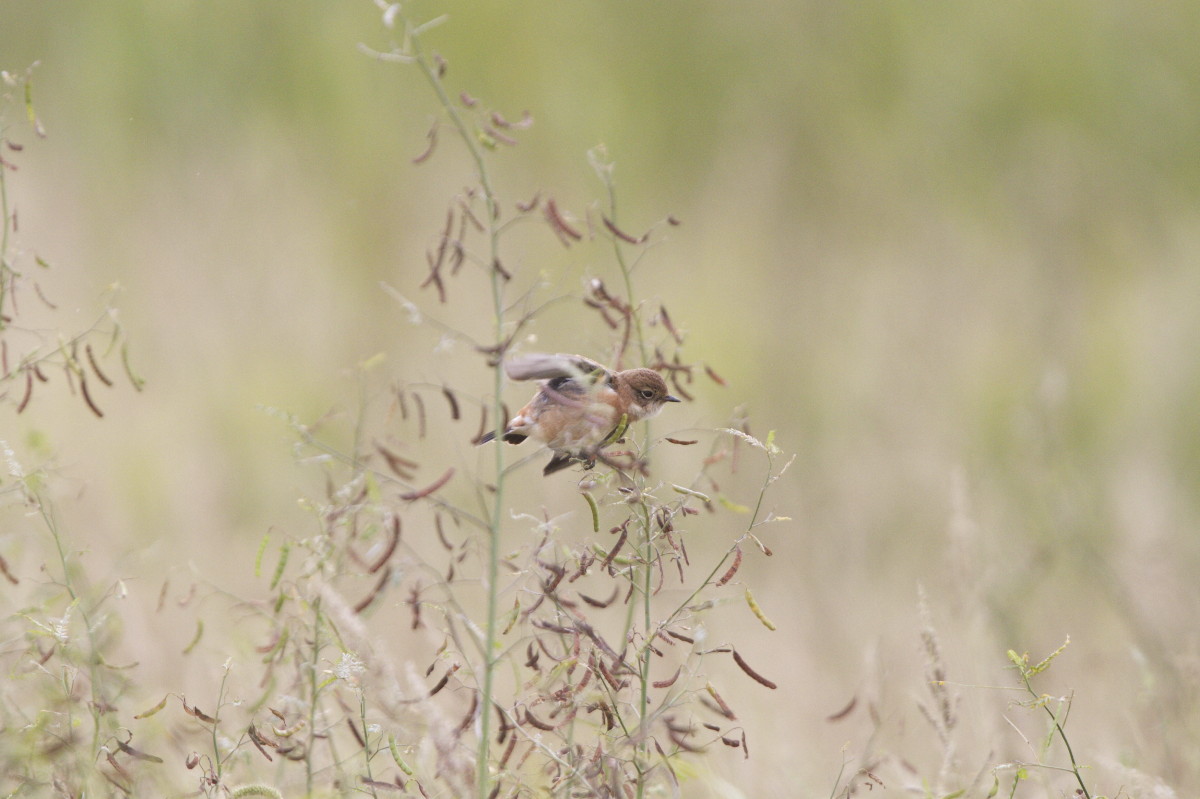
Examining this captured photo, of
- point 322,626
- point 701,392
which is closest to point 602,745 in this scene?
point 322,626

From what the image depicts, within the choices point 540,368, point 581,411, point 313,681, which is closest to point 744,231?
point 581,411

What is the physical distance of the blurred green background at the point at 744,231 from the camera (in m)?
6.25

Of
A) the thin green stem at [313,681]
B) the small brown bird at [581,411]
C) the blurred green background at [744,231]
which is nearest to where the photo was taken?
the thin green stem at [313,681]

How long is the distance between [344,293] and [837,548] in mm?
3297

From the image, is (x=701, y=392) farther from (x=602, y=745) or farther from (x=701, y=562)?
(x=602, y=745)

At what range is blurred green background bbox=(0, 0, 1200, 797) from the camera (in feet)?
20.5

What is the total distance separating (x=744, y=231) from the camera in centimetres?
751

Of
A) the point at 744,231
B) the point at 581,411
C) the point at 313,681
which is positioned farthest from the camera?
the point at 744,231

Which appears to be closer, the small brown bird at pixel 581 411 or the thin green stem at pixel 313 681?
the thin green stem at pixel 313 681

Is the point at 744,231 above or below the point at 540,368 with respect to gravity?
above

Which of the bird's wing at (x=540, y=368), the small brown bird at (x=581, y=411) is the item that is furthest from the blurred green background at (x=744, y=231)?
the bird's wing at (x=540, y=368)

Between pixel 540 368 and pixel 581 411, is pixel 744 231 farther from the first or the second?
pixel 540 368

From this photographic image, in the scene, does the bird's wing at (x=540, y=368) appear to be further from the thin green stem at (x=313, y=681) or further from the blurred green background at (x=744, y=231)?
the blurred green background at (x=744, y=231)

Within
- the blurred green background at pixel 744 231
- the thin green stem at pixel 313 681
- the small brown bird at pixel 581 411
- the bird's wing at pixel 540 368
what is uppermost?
the blurred green background at pixel 744 231
